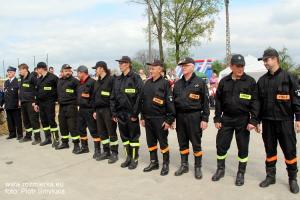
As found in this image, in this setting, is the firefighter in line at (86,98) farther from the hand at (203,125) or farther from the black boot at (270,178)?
the black boot at (270,178)

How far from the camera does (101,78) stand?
750cm

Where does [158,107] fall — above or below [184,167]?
above

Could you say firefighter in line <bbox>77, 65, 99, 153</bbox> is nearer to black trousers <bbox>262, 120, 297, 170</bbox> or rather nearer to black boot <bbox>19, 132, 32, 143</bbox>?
black boot <bbox>19, 132, 32, 143</bbox>

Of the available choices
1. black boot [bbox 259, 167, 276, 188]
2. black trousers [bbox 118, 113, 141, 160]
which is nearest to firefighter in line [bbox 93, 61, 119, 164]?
black trousers [bbox 118, 113, 141, 160]

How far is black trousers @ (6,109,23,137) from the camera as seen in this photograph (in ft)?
33.9

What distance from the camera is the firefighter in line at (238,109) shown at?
5.57 meters

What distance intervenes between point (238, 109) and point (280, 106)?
0.63 metres

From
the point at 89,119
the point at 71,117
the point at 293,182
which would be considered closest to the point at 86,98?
the point at 89,119

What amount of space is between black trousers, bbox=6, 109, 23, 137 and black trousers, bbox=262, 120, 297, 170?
23.9 ft

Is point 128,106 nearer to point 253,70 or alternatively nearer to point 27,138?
point 27,138

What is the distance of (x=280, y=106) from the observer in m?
5.31

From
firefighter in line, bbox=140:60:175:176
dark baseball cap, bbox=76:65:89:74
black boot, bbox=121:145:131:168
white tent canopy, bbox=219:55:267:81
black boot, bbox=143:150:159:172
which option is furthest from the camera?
white tent canopy, bbox=219:55:267:81

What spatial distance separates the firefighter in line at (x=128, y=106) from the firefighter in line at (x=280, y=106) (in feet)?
7.76

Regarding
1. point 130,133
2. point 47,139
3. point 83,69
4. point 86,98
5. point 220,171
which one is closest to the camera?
point 220,171
